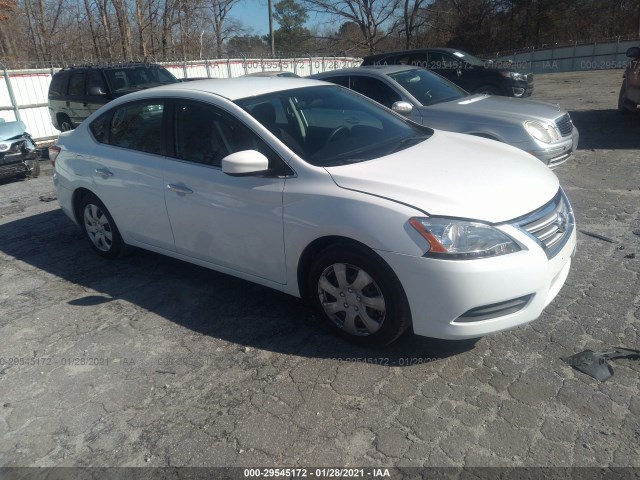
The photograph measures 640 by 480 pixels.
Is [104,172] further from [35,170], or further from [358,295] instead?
[35,170]

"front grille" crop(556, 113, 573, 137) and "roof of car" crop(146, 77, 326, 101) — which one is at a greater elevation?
"roof of car" crop(146, 77, 326, 101)

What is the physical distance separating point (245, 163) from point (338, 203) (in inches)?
27.0

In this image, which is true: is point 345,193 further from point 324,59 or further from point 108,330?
point 324,59

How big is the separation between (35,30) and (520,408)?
29462 mm

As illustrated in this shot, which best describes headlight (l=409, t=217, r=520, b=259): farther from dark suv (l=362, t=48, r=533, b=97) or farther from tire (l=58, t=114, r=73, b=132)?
tire (l=58, t=114, r=73, b=132)

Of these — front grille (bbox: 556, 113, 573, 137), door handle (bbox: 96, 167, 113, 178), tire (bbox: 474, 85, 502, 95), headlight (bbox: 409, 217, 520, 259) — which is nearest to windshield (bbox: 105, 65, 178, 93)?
door handle (bbox: 96, 167, 113, 178)

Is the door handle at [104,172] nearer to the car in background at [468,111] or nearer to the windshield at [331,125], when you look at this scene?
the windshield at [331,125]

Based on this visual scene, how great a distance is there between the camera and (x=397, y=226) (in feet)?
10.0

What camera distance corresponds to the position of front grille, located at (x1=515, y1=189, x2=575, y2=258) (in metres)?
3.15

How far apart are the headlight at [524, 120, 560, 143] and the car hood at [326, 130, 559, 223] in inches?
115

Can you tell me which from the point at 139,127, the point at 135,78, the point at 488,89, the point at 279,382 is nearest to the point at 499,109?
the point at 139,127

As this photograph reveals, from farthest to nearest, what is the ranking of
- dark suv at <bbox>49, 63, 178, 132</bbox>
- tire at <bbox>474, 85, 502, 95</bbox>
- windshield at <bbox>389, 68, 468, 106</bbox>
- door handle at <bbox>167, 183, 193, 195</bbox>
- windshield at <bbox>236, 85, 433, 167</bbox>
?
1. tire at <bbox>474, 85, 502, 95</bbox>
2. dark suv at <bbox>49, 63, 178, 132</bbox>
3. windshield at <bbox>389, 68, 468, 106</bbox>
4. door handle at <bbox>167, 183, 193, 195</bbox>
5. windshield at <bbox>236, 85, 433, 167</bbox>

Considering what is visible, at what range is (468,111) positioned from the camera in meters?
7.12

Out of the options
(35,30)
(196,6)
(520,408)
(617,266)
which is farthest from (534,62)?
(520,408)
